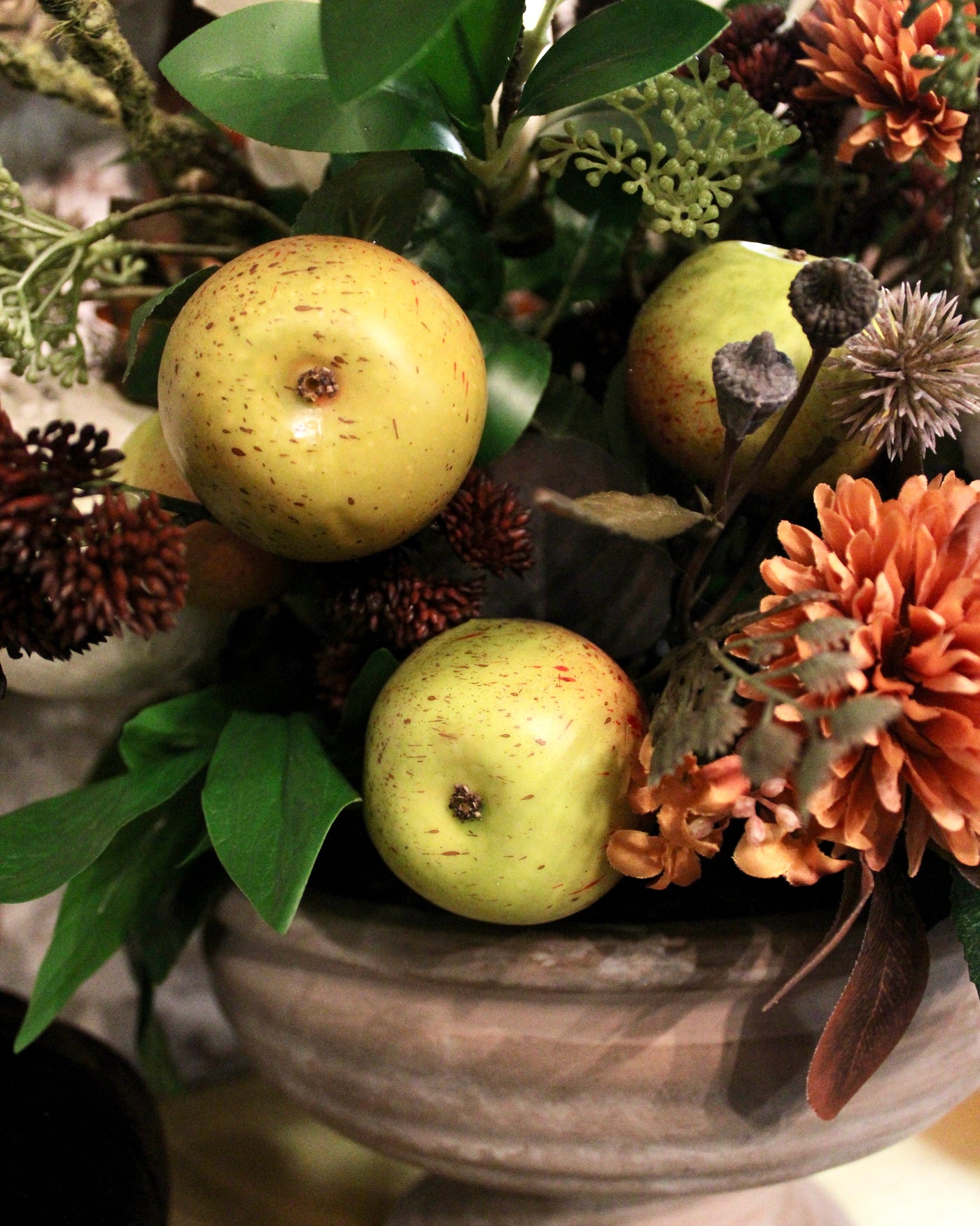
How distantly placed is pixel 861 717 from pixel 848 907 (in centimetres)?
10

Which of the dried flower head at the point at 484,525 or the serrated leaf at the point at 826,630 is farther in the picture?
the dried flower head at the point at 484,525

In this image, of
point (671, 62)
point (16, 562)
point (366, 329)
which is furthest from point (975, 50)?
point (16, 562)

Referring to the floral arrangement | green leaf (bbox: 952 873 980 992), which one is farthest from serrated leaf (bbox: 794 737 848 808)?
green leaf (bbox: 952 873 980 992)

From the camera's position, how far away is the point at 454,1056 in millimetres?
351

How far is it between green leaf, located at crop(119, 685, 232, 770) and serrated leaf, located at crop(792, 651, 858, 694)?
257 mm

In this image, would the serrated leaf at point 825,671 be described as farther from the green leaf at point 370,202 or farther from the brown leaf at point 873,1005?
the green leaf at point 370,202

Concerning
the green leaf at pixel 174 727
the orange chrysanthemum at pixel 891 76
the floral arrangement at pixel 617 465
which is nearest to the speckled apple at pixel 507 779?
the floral arrangement at pixel 617 465

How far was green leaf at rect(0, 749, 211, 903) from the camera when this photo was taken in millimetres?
366

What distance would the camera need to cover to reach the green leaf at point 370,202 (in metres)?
0.38

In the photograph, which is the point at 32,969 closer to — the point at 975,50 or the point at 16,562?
the point at 16,562

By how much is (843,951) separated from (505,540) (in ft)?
0.60

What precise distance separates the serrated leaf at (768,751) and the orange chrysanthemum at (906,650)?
2 cm

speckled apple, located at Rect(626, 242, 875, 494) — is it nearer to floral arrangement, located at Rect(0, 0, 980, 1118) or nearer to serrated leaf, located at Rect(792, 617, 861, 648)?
floral arrangement, located at Rect(0, 0, 980, 1118)

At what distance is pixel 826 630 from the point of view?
0.26 metres
